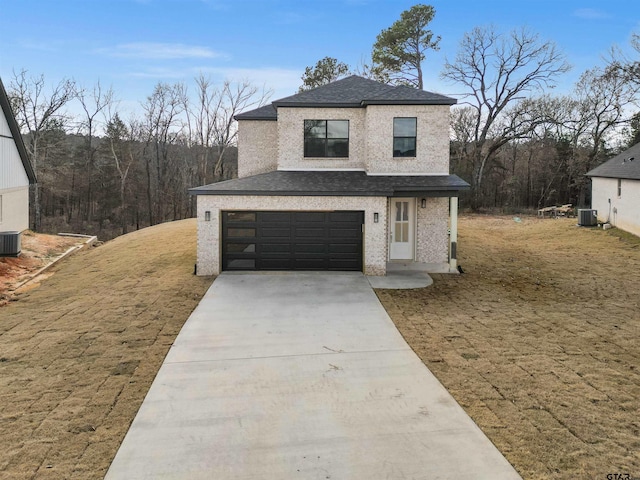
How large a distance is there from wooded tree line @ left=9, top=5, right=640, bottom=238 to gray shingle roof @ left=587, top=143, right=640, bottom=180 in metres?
9.08

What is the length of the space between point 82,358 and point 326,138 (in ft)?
37.5

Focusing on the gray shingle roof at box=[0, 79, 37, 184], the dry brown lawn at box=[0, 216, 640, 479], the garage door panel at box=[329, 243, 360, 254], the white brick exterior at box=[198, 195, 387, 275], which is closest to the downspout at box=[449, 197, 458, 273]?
the dry brown lawn at box=[0, 216, 640, 479]

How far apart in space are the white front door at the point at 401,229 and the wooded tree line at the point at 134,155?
29648 mm

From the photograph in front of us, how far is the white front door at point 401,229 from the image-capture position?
15883 millimetres

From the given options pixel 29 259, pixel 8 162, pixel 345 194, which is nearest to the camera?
pixel 345 194

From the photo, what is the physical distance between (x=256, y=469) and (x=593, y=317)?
9103 millimetres

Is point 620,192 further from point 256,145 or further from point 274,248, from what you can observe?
point 274,248

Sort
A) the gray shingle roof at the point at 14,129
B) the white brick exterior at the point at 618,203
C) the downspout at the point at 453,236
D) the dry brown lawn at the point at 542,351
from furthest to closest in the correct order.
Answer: the white brick exterior at the point at 618,203, the gray shingle roof at the point at 14,129, the downspout at the point at 453,236, the dry brown lawn at the point at 542,351

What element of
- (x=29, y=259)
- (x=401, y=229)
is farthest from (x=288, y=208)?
(x=29, y=259)

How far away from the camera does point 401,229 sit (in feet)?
52.6

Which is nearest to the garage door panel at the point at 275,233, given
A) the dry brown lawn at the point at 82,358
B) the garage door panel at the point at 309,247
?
the garage door panel at the point at 309,247

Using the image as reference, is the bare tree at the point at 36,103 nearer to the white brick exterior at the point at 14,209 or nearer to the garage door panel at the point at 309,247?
the white brick exterior at the point at 14,209

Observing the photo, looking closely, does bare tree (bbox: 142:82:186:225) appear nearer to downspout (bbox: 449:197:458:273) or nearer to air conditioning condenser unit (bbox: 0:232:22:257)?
air conditioning condenser unit (bbox: 0:232:22:257)

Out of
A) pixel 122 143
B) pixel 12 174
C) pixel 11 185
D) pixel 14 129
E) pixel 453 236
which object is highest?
pixel 122 143
